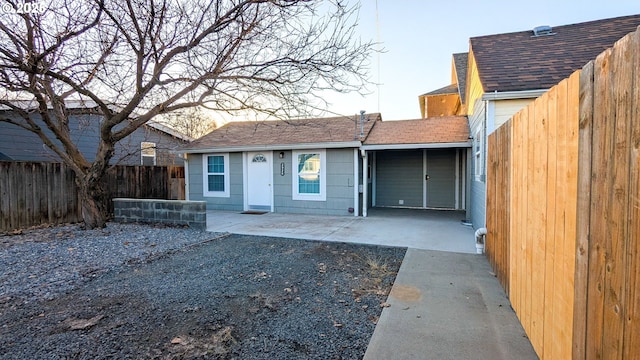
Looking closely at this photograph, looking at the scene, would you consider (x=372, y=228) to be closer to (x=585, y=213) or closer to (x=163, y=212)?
(x=163, y=212)

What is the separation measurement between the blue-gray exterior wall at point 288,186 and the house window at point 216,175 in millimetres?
172

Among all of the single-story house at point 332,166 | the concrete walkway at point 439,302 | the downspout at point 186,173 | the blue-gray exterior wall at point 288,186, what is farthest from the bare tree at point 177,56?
the downspout at point 186,173

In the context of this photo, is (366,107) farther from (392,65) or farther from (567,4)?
(567,4)

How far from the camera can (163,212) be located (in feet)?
25.1

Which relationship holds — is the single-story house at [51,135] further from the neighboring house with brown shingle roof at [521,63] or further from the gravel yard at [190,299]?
the neighboring house with brown shingle roof at [521,63]

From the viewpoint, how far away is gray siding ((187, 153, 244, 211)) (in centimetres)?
1068

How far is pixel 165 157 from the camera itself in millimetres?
14922

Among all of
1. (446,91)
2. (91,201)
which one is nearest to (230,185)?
(91,201)

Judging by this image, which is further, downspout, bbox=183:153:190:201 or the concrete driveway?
downspout, bbox=183:153:190:201

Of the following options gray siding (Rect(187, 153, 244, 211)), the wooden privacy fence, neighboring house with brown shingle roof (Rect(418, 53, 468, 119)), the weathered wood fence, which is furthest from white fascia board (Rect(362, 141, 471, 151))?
the weathered wood fence

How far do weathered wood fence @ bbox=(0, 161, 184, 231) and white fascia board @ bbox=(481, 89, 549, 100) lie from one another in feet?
30.9

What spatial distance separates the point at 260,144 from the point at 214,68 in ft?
13.2

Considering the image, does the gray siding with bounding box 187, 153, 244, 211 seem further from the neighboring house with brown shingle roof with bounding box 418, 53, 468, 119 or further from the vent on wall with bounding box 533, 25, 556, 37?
the neighboring house with brown shingle roof with bounding box 418, 53, 468, 119

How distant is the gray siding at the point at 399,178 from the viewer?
11.4 m
